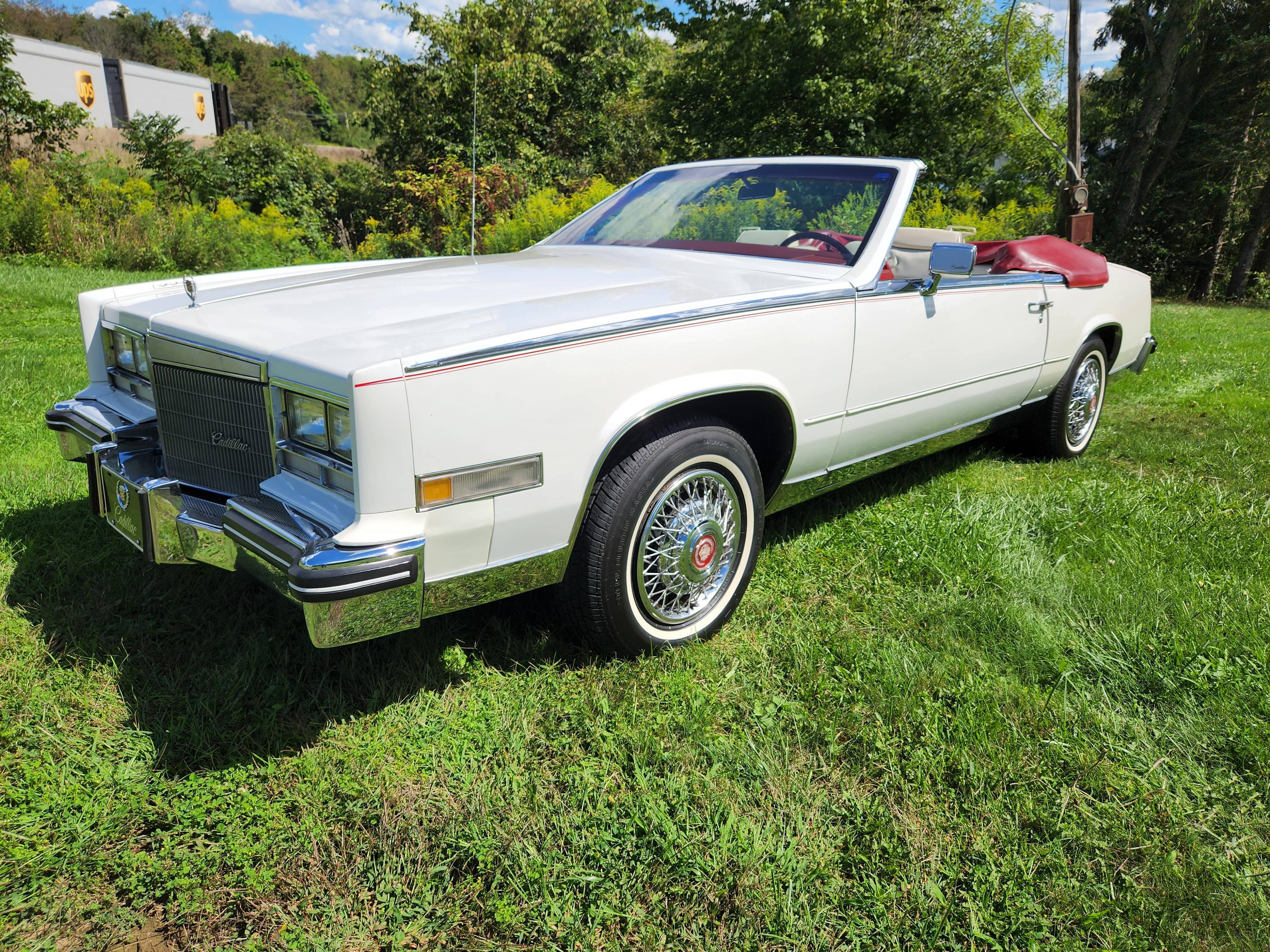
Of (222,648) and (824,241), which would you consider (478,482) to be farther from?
(824,241)

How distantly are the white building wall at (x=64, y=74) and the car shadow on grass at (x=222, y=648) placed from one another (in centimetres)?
3733

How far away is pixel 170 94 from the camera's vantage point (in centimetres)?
4147

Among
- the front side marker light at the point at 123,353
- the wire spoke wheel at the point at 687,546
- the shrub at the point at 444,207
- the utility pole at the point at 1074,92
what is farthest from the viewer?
the shrub at the point at 444,207

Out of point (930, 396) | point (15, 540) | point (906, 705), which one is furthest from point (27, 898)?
point (930, 396)

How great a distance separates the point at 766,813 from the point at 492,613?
3.96 feet

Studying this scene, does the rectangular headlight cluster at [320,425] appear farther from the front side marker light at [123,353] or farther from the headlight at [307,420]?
the front side marker light at [123,353]

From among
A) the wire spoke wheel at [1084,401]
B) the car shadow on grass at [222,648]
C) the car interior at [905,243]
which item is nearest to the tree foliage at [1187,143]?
the wire spoke wheel at [1084,401]

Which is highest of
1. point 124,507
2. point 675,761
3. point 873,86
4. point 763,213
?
point 873,86

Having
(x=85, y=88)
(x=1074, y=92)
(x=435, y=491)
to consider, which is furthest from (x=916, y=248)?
(x=85, y=88)

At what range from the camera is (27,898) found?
1751 mm

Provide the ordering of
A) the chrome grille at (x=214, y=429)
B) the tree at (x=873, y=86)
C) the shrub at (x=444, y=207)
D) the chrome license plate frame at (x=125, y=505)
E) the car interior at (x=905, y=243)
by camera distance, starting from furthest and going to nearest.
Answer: the tree at (x=873, y=86) → the shrub at (x=444, y=207) → the car interior at (x=905, y=243) → the chrome license plate frame at (x=125, y=505) → the chrome grille at (x=214, y=429)

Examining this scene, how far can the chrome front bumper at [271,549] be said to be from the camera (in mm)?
1865

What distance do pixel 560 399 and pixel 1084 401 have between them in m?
3.70

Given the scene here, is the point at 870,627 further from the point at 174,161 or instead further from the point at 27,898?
the point at 174,161
